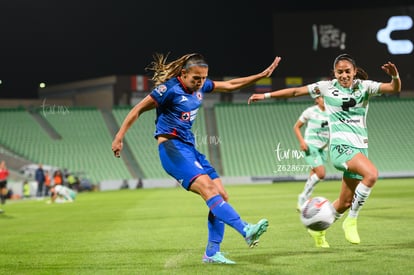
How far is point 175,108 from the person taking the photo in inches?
296

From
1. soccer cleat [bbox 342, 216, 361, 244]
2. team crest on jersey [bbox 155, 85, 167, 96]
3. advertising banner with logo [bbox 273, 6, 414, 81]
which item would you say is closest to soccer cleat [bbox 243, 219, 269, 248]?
team crest on jersey [bbox 155, 85, 167, 96]

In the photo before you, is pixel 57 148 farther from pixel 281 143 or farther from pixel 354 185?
pixel 354 185

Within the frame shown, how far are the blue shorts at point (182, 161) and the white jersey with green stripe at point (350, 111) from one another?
2.17 m

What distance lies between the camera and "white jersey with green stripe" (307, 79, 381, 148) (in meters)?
8.68

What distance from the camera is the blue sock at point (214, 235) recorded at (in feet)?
25.0

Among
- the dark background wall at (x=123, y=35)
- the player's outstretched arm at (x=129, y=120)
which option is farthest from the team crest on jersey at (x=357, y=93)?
the dark background wall at (x=123, y=35)

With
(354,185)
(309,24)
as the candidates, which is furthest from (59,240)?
(309,24)

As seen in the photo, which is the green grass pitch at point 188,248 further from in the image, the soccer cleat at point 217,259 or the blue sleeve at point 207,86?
the blue sleeve at point 207,86

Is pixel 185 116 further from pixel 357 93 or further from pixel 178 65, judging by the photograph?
pixel 357 93

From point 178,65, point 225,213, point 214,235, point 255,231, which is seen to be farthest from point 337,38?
point 255,231

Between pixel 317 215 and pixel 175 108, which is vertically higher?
pixel 175 108

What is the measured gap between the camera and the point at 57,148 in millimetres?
44531

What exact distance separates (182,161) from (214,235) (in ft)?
3.22

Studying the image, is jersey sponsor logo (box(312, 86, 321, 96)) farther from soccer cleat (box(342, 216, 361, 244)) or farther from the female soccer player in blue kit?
the female soccer player in blue kit
